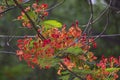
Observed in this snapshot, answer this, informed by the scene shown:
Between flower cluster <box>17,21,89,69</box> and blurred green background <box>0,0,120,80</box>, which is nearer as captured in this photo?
flower cluster <box>17,21,89,69</box>

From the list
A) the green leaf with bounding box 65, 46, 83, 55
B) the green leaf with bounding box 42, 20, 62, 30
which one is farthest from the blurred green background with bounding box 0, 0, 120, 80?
the green leaf with bounding box 65, 46, 83, 55

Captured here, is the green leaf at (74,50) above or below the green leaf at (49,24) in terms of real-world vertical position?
below

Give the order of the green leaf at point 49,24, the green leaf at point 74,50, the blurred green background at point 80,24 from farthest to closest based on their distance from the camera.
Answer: the blurred green background at point 80,24 → the green leaf at point 49,24 → the green leaf at point 74,50

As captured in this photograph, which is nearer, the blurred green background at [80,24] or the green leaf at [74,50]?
the green leaf at [74,50]

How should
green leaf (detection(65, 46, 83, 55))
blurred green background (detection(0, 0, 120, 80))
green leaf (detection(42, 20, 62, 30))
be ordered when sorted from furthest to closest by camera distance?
blurred green background (detection(0, 0, 120, 80)) < green leaf (detection(42, 20, 62, 30)) < green leaf (detection(65, 46, 83, 55))

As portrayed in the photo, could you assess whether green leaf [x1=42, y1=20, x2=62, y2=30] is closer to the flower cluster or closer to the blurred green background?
the flower cluster

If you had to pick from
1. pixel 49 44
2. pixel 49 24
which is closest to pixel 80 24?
pixel 49 24

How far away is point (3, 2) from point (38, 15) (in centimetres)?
50

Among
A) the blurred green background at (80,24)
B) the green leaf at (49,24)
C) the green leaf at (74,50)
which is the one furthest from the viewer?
the blurred green background at (80,24)

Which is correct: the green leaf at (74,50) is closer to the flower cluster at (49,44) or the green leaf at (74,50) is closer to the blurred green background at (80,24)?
the flower cluster at (49,44)

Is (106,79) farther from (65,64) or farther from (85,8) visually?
(85,8)

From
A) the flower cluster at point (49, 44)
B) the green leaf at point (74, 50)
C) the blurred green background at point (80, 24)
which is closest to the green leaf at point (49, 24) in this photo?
the flower cluster at point (49, 44)

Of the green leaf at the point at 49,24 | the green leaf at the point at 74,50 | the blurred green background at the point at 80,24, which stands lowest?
the blurred green background at the point at 80,24

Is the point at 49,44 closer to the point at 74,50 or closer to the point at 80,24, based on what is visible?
the point at 74,50
